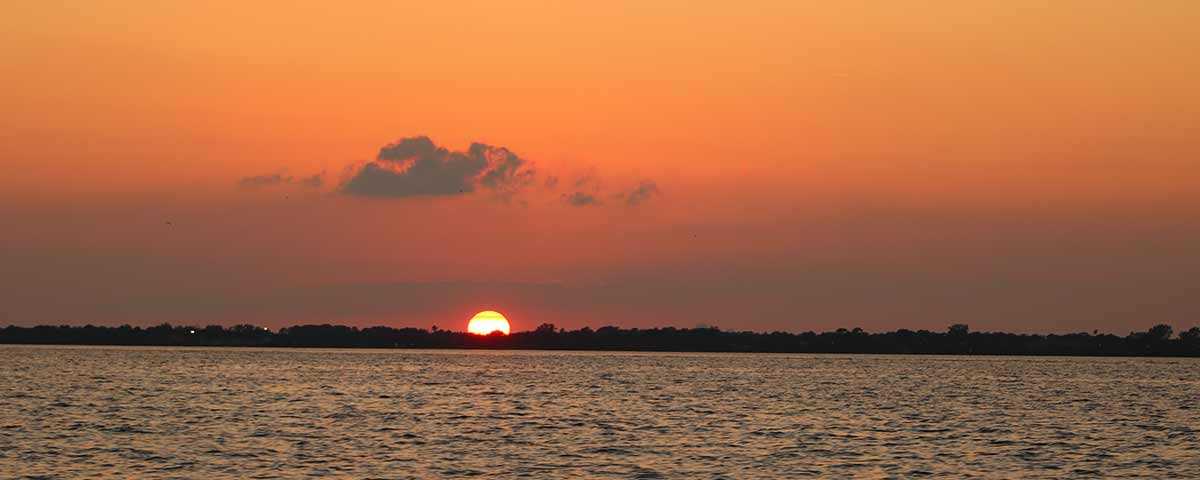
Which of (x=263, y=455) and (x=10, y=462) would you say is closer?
(x=10, y=462)

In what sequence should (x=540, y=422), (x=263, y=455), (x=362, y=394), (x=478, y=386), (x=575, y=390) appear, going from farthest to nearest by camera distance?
(x=478, y=386)
(x=575, y=390)
(x=362, y=394)
(x=540, y=422)
(x=263, y=455)

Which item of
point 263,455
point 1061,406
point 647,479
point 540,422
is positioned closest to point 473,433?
point 540,422

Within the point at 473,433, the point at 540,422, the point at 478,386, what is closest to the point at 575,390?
the point at 478,386

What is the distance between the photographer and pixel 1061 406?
11462 cm

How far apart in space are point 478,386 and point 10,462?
8473cm

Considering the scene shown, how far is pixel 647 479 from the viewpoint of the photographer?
189 feet

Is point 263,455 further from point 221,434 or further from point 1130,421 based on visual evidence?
point 1130,421

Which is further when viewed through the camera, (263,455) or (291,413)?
(291,413)

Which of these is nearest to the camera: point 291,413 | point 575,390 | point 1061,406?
point 291,413

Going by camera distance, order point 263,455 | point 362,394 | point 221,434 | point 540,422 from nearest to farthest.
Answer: point 263,455 → point 221,434 → point 540,422 → point 362,394

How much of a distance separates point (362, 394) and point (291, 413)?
29619mm

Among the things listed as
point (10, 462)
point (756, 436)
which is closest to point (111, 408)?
point (10, 462)

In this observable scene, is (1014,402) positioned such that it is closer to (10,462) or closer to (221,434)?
(221,434)

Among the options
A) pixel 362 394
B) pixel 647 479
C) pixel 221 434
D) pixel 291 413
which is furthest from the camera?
pixel 362 394
